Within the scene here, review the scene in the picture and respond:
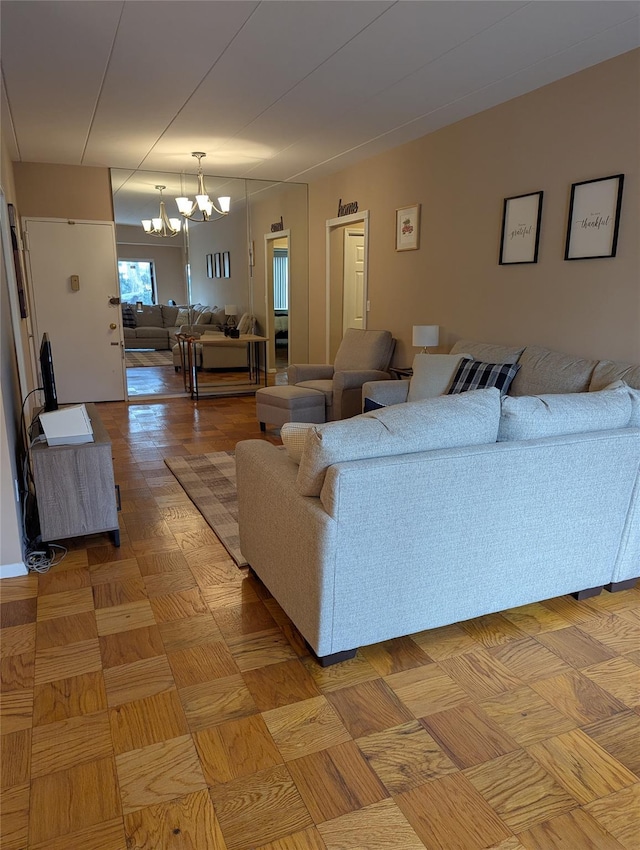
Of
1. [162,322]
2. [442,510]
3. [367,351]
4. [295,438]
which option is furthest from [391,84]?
[162,322]

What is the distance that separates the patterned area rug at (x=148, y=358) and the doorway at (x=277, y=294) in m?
2.42

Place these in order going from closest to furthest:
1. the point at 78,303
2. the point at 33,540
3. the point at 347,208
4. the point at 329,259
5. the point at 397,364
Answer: the point at 33,540, the point at 397,364, the point at 347,208, the point at 78,303, the point at 329,259

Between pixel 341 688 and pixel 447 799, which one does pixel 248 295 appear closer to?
pixel 341 688

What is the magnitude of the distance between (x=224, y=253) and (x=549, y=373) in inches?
198

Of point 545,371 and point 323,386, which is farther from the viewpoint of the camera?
point 323,386

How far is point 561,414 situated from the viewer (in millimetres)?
2049

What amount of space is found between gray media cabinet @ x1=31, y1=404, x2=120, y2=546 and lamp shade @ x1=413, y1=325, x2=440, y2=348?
2.67 meters

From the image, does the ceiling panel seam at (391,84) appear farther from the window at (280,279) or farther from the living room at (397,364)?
the window at (280,279)

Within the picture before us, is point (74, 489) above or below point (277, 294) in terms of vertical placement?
below

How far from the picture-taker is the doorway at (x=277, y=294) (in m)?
7.09

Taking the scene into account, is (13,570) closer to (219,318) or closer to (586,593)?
(586,593)

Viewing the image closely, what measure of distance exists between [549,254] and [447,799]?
3.23 meters

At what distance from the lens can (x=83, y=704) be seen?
1760 millimetres

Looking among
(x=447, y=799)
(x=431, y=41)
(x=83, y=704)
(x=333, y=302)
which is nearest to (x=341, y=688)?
(x=447, y=799)
